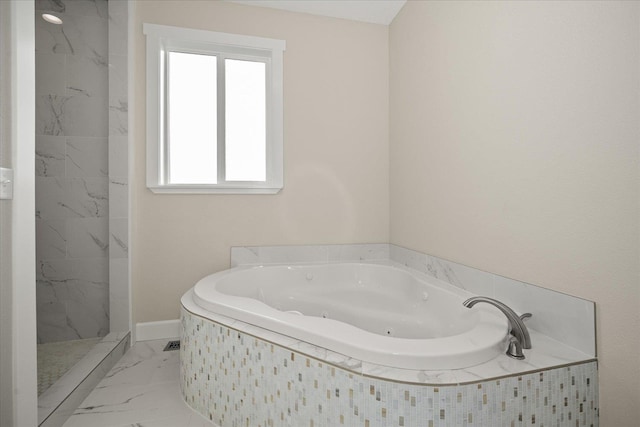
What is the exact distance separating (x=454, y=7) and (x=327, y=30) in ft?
3.36

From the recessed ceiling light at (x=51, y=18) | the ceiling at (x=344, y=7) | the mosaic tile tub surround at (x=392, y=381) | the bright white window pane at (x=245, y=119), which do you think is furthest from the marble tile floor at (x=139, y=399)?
the ceiling at (x=344, y=7)

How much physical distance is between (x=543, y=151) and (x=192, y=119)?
2217 millimetres

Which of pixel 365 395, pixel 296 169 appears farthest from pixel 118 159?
pixel 365 395

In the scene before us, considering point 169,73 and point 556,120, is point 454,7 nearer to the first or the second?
point 556,120

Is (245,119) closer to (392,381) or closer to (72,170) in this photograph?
(72,170)

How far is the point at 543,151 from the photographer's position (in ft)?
3.94

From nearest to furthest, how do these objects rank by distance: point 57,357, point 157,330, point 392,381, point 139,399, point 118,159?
point 392,381, point 139,399, point 57,357, point 118,159, point 157,330

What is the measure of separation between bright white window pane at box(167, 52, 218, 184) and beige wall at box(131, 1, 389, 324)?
20 centimetres

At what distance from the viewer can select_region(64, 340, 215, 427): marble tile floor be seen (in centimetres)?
134

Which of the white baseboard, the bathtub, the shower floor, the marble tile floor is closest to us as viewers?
the bathtub

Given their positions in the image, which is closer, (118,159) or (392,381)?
(392,381)

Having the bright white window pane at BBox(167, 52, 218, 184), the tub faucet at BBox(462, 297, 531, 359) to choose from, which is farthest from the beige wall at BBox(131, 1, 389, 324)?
the tub faucet at BBox(462, 297, 531, 359)

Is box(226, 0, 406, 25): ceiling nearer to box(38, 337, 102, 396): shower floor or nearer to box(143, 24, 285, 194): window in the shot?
box(143, 24, 285, 194): window

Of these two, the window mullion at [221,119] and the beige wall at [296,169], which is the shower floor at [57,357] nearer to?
the beige wall at [296,169]
